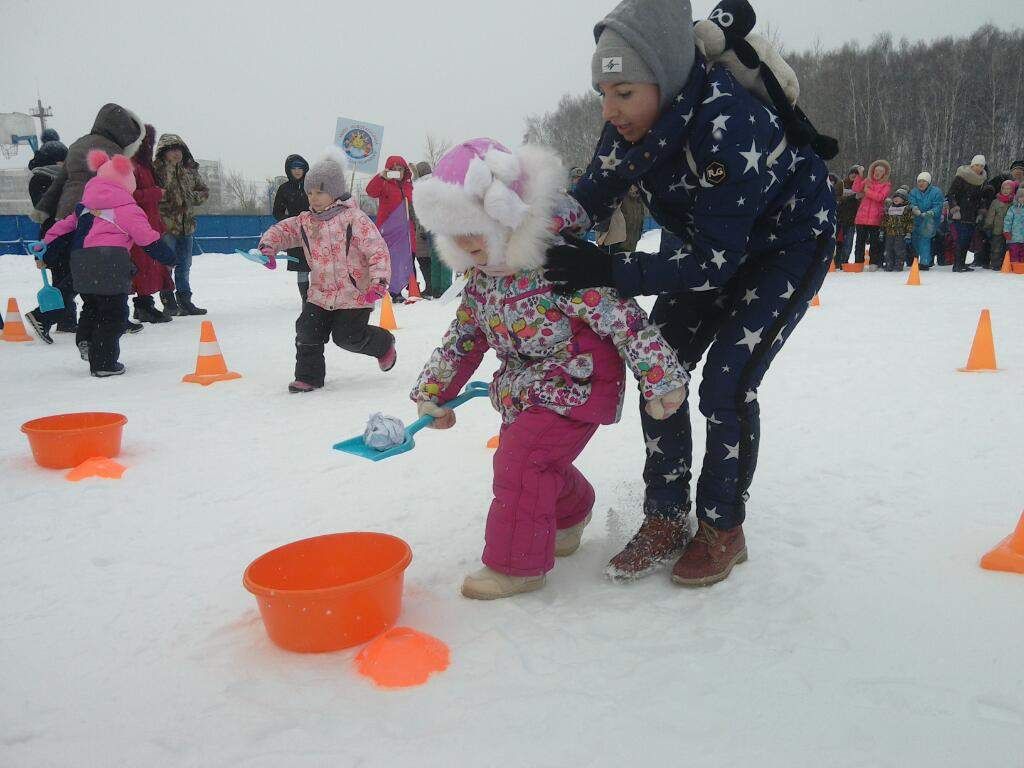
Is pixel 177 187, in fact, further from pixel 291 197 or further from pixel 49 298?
pixel 49 298

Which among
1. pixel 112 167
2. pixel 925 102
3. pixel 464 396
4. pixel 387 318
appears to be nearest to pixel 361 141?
pixel 387 318

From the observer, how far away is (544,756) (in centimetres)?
160

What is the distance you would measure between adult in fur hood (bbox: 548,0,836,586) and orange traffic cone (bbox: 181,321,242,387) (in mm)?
3957

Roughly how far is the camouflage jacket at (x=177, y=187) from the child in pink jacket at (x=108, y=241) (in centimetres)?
305

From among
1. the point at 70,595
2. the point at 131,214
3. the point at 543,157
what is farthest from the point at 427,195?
the point at 131,214

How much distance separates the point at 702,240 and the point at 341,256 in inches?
132

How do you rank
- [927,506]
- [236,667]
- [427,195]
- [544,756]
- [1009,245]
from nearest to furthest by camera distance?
[544,756] < [236,667] < [427,195] < [927,506] < [1009,245]

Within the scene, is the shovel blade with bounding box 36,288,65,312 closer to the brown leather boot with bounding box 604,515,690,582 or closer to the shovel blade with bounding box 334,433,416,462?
the shovel blade with bounding box 334,433,416,462

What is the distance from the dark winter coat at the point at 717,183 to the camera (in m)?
2.00

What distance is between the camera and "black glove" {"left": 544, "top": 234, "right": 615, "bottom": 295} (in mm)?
2123

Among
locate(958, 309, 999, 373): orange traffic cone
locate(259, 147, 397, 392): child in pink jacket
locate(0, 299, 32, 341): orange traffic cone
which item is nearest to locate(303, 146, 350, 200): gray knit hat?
locate(259, 147, 397, 392): child in pink jacket

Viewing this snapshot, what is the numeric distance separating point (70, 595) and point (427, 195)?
168 centimetres

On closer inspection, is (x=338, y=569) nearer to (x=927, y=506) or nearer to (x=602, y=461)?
A: (x=602, y=461)

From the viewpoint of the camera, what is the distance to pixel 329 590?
6.23 feet
